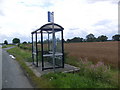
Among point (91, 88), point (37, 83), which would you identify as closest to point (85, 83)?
point (91, 88)

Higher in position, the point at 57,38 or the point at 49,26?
the point at 49,26

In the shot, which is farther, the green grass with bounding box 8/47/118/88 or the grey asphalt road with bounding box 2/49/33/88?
the grey asphalt road with bounding box 2/49/33/88

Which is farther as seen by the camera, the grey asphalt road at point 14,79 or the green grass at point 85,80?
the grey asphalt road at point 14,79

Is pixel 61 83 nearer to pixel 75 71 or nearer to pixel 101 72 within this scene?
pixel 101 72

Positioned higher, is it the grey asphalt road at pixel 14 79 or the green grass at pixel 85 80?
the green grass at pixel 85 80

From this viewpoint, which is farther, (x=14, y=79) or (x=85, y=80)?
(x=14, y=79)

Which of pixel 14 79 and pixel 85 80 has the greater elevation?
pixel 85 80

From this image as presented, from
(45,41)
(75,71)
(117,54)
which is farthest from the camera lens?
(45,41)

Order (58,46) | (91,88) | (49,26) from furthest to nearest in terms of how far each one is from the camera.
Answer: (58,46)
(49,26)
(91,88)

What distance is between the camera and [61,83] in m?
5.87

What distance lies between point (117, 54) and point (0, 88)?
326 inches

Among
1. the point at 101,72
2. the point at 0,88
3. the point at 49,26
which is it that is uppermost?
the point at 49,26

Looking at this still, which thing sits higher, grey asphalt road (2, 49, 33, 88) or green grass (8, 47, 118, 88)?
green grass (8, 47, 118, 88)

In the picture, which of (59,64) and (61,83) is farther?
(59,64)
